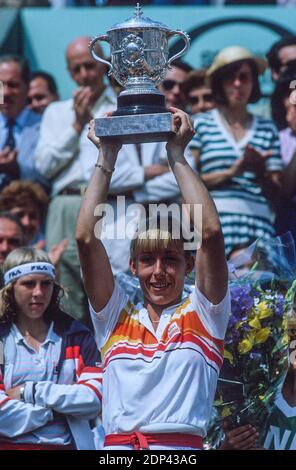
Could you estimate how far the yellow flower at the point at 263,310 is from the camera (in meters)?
5.58

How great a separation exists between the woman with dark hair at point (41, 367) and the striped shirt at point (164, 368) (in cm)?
83

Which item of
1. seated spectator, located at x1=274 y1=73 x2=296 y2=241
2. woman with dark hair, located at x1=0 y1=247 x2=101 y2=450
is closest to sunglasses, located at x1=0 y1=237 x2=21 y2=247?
woman with dark hair, located at x1=0 y1=247 x2=101 y2=450

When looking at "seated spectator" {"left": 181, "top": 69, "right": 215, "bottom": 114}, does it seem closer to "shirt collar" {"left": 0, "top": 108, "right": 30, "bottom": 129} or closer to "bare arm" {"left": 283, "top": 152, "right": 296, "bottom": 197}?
"bare arm" {"left": 283, "top": 152, "right": 296, "bottom": 197}

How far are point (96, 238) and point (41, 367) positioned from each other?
120 cm

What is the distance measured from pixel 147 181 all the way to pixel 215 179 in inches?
18.8

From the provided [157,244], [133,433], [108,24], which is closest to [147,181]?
[108,24]

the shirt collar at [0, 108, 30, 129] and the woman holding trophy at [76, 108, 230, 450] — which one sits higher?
the shirt collar at [0, 108, 30, 129]

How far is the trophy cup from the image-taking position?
5012 millimetres

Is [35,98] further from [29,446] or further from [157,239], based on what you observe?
[157,239]

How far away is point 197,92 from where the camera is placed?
8.73 metres

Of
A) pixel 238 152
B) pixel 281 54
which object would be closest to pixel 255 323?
pixel 238 152

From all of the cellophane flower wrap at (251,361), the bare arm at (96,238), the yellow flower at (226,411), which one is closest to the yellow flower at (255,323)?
the cellophane flower wrap at (251,361)

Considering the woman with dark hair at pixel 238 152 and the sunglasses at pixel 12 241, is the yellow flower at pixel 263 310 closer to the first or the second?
the woman with dark hair at pixel 238 152

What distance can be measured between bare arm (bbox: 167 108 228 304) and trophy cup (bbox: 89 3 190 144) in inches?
5.3
